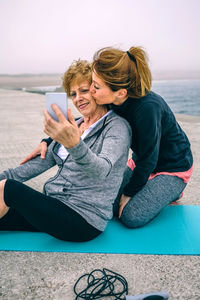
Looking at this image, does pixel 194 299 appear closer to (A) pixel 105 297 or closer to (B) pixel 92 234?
(A) pixel 105 297

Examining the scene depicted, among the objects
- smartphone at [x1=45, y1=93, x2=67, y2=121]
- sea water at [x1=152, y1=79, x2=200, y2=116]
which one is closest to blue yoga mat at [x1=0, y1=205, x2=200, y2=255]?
smartphone at [x1=45, y1=93, x2=67, y2=121]

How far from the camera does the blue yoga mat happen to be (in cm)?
215

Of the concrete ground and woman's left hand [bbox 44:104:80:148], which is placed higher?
woman's left hand [bbox 44:104:80:148]

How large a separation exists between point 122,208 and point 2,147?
144 inches

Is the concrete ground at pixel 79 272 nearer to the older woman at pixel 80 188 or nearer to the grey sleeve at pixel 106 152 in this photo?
the older woman at pixel 80 188

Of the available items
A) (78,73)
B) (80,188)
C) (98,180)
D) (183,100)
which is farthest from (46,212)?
(183,100)

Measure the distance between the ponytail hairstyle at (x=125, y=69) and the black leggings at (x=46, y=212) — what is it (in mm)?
945

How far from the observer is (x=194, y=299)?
1718 mm

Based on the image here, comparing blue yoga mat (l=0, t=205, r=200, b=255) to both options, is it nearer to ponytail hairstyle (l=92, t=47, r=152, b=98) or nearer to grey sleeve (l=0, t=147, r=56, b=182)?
grey sleeve (l=0, t=147, r=56, b=182)

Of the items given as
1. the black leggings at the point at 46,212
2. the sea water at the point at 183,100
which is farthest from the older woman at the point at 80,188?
the sea water at the point at 183,100

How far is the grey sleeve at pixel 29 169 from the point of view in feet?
8.16

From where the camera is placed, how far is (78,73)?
2193 mm

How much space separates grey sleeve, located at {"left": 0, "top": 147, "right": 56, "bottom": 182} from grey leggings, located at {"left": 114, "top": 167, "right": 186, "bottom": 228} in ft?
2.68

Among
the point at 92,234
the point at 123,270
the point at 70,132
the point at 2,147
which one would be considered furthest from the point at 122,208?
the point at 2,147
